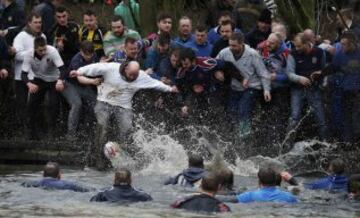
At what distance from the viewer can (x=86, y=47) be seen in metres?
21.2

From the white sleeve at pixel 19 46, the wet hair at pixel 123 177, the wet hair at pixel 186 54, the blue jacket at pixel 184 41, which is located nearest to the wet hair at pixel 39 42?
the white sleeve at pixel 19 46

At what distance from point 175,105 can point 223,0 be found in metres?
2.44

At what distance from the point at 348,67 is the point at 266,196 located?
4518mm

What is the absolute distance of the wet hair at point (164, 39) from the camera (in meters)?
21.4

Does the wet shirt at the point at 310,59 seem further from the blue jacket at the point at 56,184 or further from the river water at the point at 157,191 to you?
the blue jacket at the point at 56,184

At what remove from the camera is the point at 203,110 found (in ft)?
70.6

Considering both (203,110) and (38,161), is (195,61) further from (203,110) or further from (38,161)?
(38,161)

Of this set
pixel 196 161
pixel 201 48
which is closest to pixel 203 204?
pixel 196 161

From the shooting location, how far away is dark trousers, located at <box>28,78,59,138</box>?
21.9m

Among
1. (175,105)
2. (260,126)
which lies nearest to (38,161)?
(175,105)

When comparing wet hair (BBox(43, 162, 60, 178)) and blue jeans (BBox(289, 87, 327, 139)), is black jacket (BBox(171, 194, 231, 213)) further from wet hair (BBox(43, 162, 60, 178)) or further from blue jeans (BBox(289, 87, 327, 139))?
blue jeans (BBox(289, 87, 327, 139))

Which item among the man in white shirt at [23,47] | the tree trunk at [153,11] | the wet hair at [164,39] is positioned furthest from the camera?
the tree trunk at [153,11]

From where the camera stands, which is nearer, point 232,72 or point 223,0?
point 232,72

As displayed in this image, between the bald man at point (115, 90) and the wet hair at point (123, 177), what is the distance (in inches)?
172
